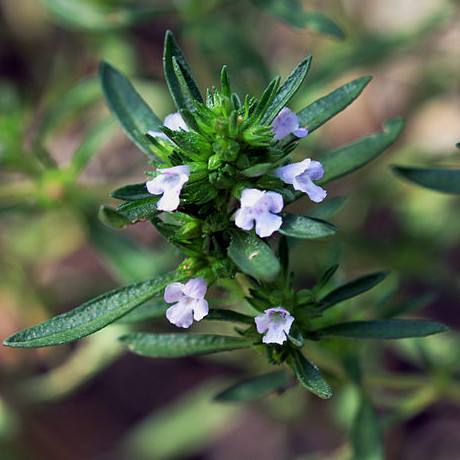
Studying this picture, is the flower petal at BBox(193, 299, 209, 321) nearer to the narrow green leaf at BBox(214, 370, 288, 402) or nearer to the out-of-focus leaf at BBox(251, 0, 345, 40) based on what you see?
the narrow green leaf at BBox(214, 370, 288, 402)

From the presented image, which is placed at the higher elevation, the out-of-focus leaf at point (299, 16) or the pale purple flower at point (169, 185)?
the pale purple flower at point (169, 185)

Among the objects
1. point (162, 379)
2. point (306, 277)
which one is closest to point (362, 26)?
point (306, 277)

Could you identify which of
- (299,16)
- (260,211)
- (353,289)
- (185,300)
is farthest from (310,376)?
(299,16)

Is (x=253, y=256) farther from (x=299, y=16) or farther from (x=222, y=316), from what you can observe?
(x=299, y=16)

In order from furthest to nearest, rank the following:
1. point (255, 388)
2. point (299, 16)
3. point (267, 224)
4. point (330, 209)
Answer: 1. point (299, 16)
2. point (255, 388)
3. point (330, 209)
4. point (267, 224)

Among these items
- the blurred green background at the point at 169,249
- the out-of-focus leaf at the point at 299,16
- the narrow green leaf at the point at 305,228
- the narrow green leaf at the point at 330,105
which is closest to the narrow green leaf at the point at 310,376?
the narrow green leaf at the point at 305,228

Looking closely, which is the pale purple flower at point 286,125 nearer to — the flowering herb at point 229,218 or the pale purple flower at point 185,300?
the flowering herb at point 229,218

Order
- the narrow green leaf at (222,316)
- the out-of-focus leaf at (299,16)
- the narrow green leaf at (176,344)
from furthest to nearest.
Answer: the out-of-focus leaf at (299,16) < the narrow green leaf at (176,344) < the narrow green leaf at (222,316)
